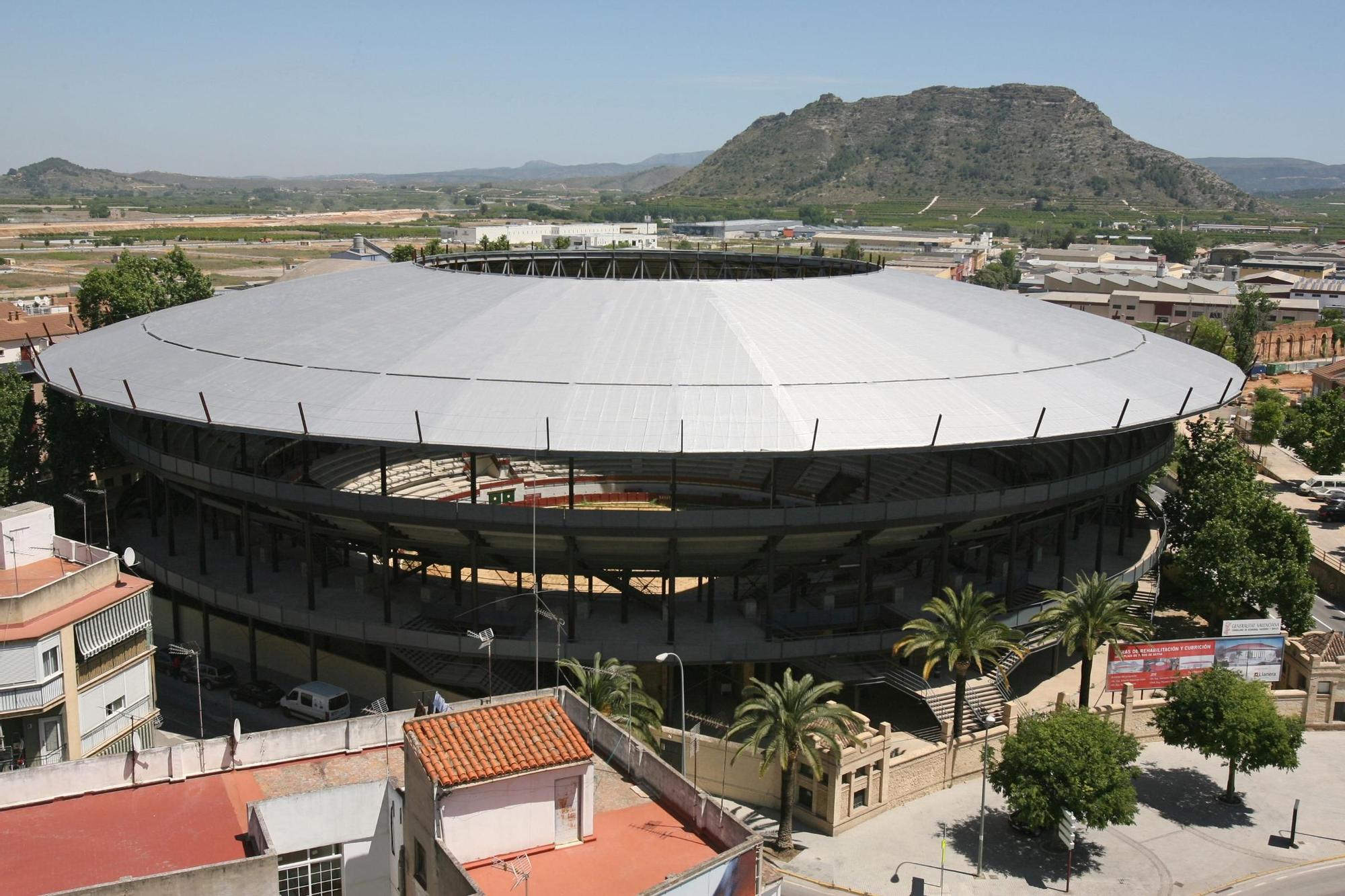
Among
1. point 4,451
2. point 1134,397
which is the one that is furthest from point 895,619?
point 4,451

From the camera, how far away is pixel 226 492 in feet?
175

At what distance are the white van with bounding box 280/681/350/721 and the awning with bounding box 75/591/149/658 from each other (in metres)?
8.99

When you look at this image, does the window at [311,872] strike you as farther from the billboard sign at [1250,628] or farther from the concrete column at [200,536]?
the billboard sign at [1250,628]

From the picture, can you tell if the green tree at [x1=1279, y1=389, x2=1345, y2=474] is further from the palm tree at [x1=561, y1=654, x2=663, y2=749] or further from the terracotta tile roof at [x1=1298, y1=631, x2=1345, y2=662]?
the palm tree at [x1=561, y1=654, x2=663, y2=749]

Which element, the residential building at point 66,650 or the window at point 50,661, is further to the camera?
the window at point 50,661

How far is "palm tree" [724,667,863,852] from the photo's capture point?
41625mm

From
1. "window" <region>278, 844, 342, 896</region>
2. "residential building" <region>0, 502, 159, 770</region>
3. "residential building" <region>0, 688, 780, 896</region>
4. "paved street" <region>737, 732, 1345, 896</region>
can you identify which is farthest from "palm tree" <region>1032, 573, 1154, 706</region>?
"residential building" <region>0, 502, 159, 770</region>

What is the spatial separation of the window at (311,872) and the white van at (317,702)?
74.5 ft

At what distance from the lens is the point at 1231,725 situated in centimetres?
4681

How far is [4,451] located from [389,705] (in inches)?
1301

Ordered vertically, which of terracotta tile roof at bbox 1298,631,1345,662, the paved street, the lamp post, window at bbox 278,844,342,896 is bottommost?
the paved street

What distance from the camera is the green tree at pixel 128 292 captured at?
4183 inches

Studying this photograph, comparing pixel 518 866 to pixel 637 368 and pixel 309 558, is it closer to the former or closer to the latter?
pixel 309 558

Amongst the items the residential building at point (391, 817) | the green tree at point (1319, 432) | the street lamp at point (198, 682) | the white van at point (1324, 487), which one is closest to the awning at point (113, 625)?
the street lamp at point (198, 682)
